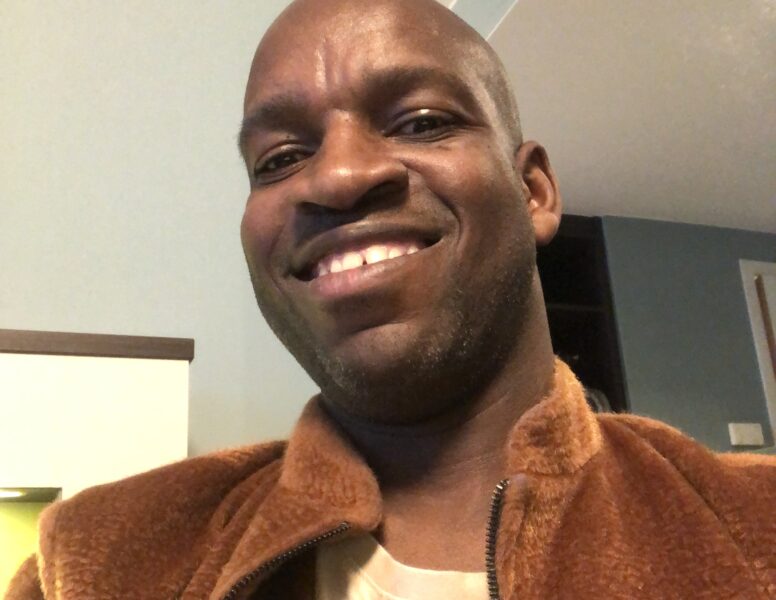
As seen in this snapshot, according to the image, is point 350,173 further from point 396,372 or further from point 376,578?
point 376,578

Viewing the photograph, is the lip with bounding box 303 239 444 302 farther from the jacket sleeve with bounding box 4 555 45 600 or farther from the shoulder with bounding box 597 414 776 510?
the jacket sleeve with bounding box 4 555 45 600

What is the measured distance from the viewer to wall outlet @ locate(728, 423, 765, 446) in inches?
86.0

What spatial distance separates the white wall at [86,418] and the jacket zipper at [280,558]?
0.45 meters

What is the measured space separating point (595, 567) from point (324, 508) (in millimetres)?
215

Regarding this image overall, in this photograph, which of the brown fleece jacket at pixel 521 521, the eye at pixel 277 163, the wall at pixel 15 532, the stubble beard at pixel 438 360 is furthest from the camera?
the wall at pixel 15 532

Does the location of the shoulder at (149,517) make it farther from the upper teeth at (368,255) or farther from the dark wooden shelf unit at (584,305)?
the dark wooden shelf unit at (584,305)

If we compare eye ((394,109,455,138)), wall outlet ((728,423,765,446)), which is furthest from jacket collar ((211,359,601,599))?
wall outlet ((728,423,765,446))

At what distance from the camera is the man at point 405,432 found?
571 mm

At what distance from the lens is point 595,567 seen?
1.77 ft

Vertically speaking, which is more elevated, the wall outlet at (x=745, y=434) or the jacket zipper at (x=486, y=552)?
the wall outlet at (x=745, y=434)

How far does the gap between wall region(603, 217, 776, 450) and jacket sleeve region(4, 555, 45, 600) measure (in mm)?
1768

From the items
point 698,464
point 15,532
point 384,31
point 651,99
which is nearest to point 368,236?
point 384,31

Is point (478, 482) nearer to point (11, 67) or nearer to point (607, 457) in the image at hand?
point (607, 457)

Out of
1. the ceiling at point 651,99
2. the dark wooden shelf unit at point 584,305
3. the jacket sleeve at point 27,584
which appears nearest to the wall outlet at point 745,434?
the dark wooden shelf unit at point 584,305
